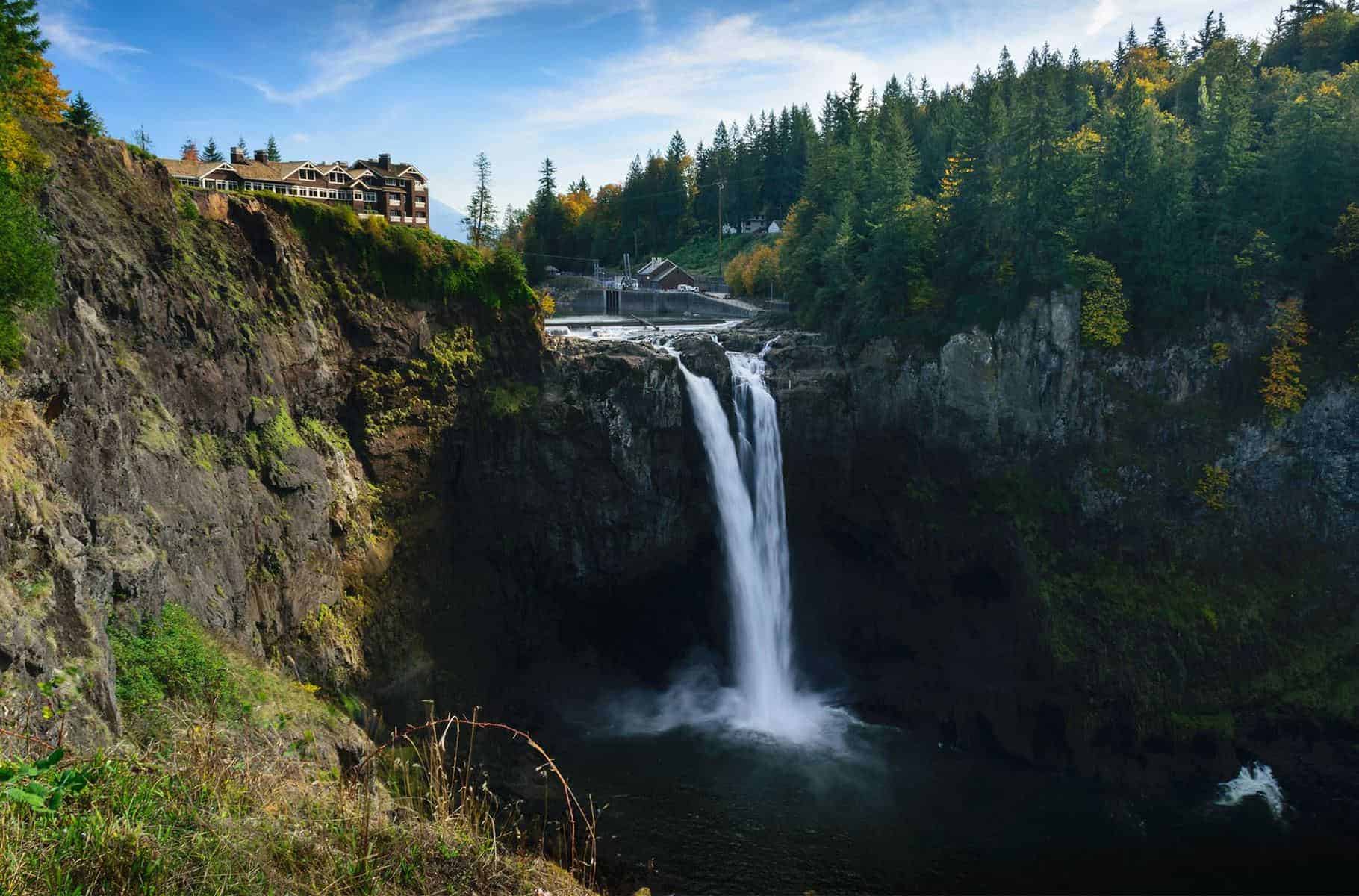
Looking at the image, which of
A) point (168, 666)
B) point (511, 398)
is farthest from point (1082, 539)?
point (168, 666)

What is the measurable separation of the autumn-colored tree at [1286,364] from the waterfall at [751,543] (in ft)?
54.5

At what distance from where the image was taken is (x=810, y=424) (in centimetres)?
3225

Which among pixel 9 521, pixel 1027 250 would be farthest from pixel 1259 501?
pixel 9 521

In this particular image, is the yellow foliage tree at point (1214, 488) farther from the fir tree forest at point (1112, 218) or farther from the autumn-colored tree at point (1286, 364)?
the fir tree forest at point (1112, 218)

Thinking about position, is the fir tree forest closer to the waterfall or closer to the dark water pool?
the waterfall

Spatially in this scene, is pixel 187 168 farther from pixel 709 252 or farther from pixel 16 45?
pixel 709 252

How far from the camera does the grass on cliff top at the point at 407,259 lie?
2597 cm

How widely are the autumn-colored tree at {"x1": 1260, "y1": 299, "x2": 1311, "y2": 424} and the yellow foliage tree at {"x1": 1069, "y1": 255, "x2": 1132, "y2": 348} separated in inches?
179

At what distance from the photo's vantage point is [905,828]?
22984mm

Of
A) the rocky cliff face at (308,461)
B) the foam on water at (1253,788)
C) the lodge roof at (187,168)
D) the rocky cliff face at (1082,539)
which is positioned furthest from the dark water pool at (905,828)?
the lodge roof at (187,168)

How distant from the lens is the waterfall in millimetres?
30719

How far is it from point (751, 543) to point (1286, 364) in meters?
18.9

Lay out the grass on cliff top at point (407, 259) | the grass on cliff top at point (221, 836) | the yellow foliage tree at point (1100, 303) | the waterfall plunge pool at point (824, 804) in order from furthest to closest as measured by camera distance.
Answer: the yellow foliage tree at point (1100, 303), the grass on cliff top at point (407, 259), the waterfall plunge pool at point (824, 804), the grass on cliff top at point (221, 836)

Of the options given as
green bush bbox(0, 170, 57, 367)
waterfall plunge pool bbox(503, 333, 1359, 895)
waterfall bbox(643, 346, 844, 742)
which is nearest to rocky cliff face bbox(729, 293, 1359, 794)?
waterfall bbox(643, 346, 844, 742)
